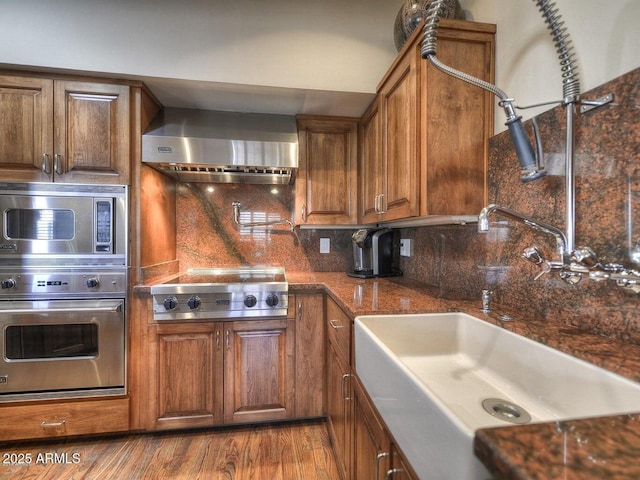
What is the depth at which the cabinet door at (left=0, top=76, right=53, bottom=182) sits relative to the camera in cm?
154

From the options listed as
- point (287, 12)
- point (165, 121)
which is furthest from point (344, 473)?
point (287, 12)

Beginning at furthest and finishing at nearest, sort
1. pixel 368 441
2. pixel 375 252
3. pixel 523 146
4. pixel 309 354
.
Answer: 1. pixel 375 252
2. pixel 309 354
3. pixel 368 441
4. pixel 523 146

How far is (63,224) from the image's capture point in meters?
1.59

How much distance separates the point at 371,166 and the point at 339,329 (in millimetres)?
1067

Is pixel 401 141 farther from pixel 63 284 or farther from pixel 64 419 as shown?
pixel 64 419

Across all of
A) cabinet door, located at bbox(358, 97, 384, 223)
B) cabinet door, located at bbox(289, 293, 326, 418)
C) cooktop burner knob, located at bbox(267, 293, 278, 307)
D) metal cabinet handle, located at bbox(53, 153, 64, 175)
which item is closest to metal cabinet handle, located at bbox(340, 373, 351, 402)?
cabinet door, located at bbox(289, 293, 326, 418)

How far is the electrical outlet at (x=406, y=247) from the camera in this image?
196cm

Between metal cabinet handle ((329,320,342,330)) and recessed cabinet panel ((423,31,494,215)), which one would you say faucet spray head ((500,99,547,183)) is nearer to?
recessed cabinet panel ((423,31,494,215))

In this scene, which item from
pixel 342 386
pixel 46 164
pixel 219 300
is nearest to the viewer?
pixel 342 386

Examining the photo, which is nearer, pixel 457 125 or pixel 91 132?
pixel 457 125

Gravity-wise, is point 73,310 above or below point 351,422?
above

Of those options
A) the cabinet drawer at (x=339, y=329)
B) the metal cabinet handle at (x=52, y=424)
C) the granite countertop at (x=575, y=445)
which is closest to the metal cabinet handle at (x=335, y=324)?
the cabinet drawer at (x=339, y=329)

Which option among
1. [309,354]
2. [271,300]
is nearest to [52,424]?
[271,300]

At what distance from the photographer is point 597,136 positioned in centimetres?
82
